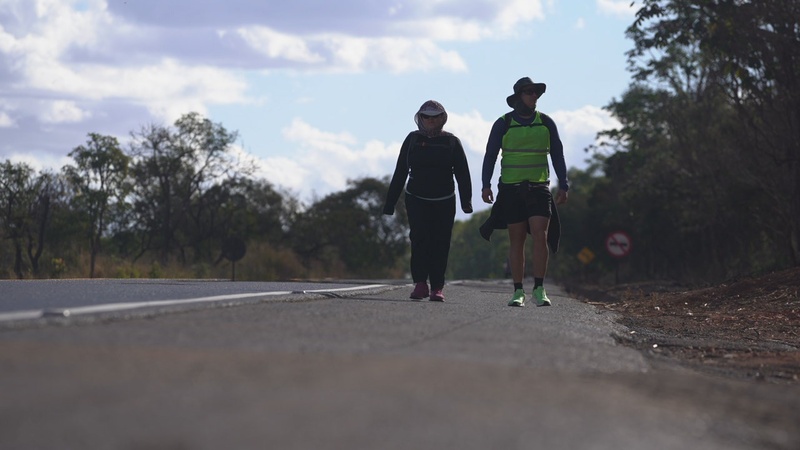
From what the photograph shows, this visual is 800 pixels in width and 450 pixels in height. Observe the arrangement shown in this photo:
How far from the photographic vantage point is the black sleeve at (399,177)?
11789mm

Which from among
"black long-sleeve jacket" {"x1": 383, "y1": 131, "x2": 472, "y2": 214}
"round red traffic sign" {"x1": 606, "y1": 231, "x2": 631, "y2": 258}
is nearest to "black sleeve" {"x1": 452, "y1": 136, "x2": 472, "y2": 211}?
"black long-sleeve jacket" {"x1": 383, "y1": 131, "x2": 472, "y2": 214}

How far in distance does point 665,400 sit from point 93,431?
206 cm

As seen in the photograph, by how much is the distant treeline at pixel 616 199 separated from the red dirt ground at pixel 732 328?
25.2 ft

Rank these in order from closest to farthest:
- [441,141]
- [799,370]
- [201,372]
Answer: [201,372], [799,370], [441,141]

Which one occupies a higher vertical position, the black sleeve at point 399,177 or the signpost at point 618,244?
the signpost at point 618,244

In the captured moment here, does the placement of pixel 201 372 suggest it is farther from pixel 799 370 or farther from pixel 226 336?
pixel 799 370

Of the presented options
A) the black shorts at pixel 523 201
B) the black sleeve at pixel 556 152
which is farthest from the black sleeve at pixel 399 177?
the black sleeve at pixel 556 152

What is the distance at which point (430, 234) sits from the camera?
39.1ft

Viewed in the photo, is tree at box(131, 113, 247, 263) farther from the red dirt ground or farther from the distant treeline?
the red dirt ground

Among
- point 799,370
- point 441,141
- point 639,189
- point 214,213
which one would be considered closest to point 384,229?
point 214,213

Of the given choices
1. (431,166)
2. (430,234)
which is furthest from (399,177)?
(430,234)

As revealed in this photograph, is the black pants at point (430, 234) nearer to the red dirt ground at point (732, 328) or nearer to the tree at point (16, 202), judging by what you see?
the red dirt ground at point (732, 328)

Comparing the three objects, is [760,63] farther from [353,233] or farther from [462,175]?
[353,233]

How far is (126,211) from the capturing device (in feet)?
220
